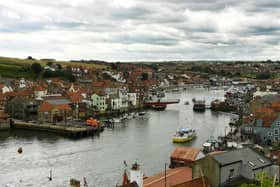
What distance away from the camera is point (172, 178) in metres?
16.2

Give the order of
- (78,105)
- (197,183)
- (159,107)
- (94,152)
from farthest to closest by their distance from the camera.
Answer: (159,107), (78,105), (94,152), (197,183)

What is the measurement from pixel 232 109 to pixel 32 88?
73.5 feet

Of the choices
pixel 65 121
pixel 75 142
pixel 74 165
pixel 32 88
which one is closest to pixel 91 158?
pixel 74 165

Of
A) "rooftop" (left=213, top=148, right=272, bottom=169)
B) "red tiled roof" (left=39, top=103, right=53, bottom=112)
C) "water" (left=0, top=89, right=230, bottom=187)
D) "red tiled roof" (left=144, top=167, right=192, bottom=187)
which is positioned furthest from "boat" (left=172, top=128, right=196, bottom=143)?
"red tiled roof" (left=39, top=103, right=53, bottom=112)

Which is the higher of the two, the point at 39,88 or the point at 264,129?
the point at 39,88

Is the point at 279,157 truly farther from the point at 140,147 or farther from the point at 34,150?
the point at 34,150

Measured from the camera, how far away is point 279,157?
18.6 m

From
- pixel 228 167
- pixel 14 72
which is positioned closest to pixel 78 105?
pixel 14 72

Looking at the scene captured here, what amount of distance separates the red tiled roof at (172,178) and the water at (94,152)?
9.75ft

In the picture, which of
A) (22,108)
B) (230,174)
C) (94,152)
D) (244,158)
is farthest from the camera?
(22,108)

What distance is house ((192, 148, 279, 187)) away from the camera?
1420cm

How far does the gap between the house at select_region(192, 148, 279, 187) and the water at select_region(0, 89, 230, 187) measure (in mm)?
5527

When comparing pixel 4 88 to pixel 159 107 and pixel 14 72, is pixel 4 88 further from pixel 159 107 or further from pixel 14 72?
pixel 14 72

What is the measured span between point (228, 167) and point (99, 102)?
33.8 metres
